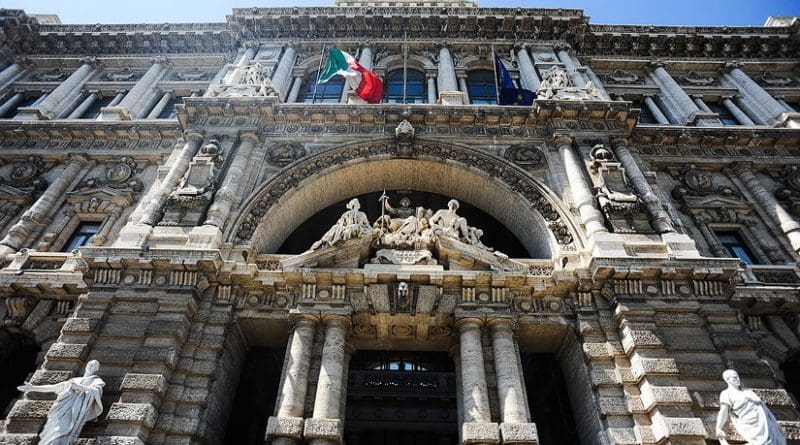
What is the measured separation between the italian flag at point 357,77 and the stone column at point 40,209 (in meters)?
9.42

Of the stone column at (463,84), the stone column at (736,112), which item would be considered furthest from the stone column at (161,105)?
the stone column at (736,112)

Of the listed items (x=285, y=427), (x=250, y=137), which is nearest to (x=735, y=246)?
(x=285, y=427)

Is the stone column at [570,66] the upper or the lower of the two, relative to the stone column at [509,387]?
upper

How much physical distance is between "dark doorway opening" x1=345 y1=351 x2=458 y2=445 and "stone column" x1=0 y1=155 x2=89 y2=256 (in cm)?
1146

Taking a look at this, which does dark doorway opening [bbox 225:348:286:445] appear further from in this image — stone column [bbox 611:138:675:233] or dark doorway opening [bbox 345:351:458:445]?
stone column [bbox 611:138:675:233]

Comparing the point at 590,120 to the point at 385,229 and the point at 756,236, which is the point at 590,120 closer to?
the point at 756,236

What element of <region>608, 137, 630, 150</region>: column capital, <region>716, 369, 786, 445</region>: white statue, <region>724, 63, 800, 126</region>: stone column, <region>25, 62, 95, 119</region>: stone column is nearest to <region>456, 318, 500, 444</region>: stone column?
<region>716, 369, 786, 445</region>: white statue

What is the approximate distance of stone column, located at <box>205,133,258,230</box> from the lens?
12953 mm

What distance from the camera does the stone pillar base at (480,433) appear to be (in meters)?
9.26

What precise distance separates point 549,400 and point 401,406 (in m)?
5.30

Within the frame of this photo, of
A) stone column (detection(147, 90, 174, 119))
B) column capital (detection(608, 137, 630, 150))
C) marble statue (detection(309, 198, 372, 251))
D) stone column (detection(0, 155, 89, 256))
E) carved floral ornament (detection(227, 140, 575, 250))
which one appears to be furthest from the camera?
stone column (detection(147, 90, 174, 119))

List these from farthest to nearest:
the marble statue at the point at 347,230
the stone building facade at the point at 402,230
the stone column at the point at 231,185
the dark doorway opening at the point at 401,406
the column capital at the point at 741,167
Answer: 1. the dark doorway opening at the point at 401,406
2. the column capital at the point at 741,167
3. the stone column at the point at 231,185
4. the marble statue at the point at 347,230
5. the stone building facade at the point at 402,230

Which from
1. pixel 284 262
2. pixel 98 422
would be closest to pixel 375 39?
pixel 284 262

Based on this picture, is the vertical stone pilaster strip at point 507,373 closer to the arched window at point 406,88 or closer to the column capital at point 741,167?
the column capital at point 741,167
